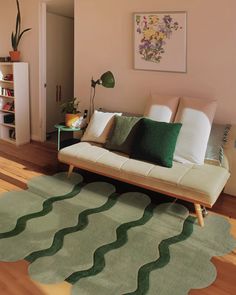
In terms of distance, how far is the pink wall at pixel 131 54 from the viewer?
9.87ft

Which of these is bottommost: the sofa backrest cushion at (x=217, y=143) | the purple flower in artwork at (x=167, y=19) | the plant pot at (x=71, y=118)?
the sofa backrest cushion at (x=217, y=143)

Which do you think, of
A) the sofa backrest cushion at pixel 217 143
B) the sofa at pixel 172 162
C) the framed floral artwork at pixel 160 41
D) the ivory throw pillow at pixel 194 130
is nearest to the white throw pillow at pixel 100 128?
the sofa at pixel 172 162

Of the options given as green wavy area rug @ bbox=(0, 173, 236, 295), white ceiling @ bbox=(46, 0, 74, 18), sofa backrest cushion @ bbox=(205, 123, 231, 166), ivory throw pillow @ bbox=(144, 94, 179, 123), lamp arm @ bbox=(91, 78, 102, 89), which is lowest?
green wavy area rug @ bbox=(0, 173, 236, 295)

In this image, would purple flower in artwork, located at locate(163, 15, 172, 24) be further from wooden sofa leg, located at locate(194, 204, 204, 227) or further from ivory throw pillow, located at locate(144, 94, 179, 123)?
wooden sofa leg, located at locate(194, 204, 204, 227)

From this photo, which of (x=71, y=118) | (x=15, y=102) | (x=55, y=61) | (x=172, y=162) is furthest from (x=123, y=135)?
(x=55, y=61)

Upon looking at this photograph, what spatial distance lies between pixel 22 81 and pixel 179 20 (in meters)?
2.54

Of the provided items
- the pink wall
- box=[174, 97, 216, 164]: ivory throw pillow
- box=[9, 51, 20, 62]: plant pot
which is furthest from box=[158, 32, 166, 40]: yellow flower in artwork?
box=[9, 51, 20, 62]: plant pot

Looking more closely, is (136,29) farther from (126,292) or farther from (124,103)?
(126,292)

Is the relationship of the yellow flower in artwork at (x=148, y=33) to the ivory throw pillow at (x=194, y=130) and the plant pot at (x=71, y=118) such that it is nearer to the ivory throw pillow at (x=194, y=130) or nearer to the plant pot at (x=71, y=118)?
the ivory throw pillow at (x=194, y=130)

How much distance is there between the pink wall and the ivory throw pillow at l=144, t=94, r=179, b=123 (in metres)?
0.20

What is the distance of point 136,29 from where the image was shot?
3.46 metres

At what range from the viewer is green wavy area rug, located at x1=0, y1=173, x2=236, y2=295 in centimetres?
190

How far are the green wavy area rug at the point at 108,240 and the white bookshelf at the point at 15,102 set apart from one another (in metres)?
1.77

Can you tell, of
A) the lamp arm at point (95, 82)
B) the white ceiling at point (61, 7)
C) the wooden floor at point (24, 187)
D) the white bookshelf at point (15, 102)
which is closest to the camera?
the wooden floor at point (24, 187)
